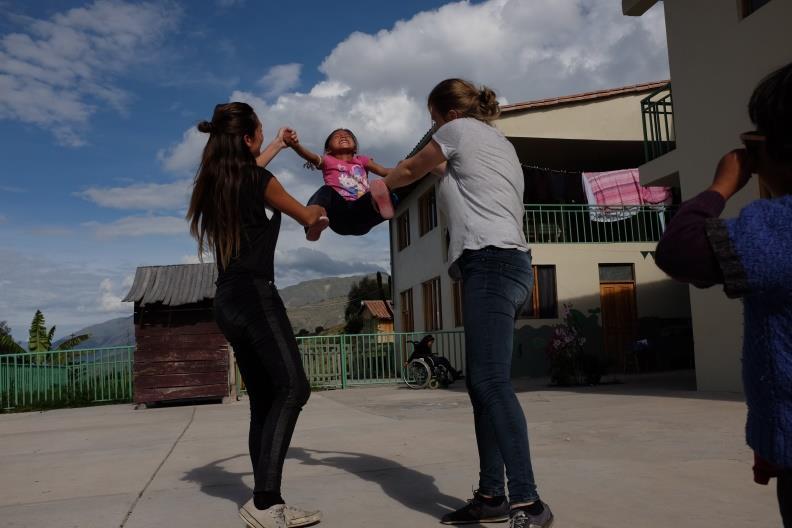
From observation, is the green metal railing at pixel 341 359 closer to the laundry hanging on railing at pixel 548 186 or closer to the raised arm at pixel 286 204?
the laundry hanging on railing at pixel 548 186

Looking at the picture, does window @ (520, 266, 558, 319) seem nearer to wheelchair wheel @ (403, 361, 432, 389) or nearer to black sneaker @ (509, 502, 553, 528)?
wheelchair wheel @ (403, 361, 432, 389)

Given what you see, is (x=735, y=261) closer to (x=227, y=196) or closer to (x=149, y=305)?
(x=227, y=196)

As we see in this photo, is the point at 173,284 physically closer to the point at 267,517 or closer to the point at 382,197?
the point at 382,197

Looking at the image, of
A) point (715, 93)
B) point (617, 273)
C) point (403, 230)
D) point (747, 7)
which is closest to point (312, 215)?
point (715, 93)

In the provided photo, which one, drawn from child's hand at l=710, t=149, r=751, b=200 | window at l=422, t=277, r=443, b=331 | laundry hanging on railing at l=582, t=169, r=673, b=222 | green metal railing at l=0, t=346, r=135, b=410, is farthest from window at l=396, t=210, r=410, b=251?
child's hand at l=710, t=149, r=751, b=200

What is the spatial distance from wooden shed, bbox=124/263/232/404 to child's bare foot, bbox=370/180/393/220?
893 centimetres

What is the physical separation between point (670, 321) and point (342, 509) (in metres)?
15.6

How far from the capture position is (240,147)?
3.03m

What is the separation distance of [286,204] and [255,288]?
393mm

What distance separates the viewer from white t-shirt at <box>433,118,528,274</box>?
2742 mm

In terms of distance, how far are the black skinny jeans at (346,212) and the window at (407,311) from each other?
17475 mm

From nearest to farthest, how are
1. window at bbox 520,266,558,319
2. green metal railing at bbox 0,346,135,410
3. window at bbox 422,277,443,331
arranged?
green metal railing at bbox 0,346,135,410, window at bbox 520,266,558,319, window at bbox 422,277,443,331

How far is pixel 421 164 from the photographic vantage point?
288cm

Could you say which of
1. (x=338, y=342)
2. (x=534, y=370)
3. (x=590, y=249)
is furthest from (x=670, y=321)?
(x=338, y=342)
